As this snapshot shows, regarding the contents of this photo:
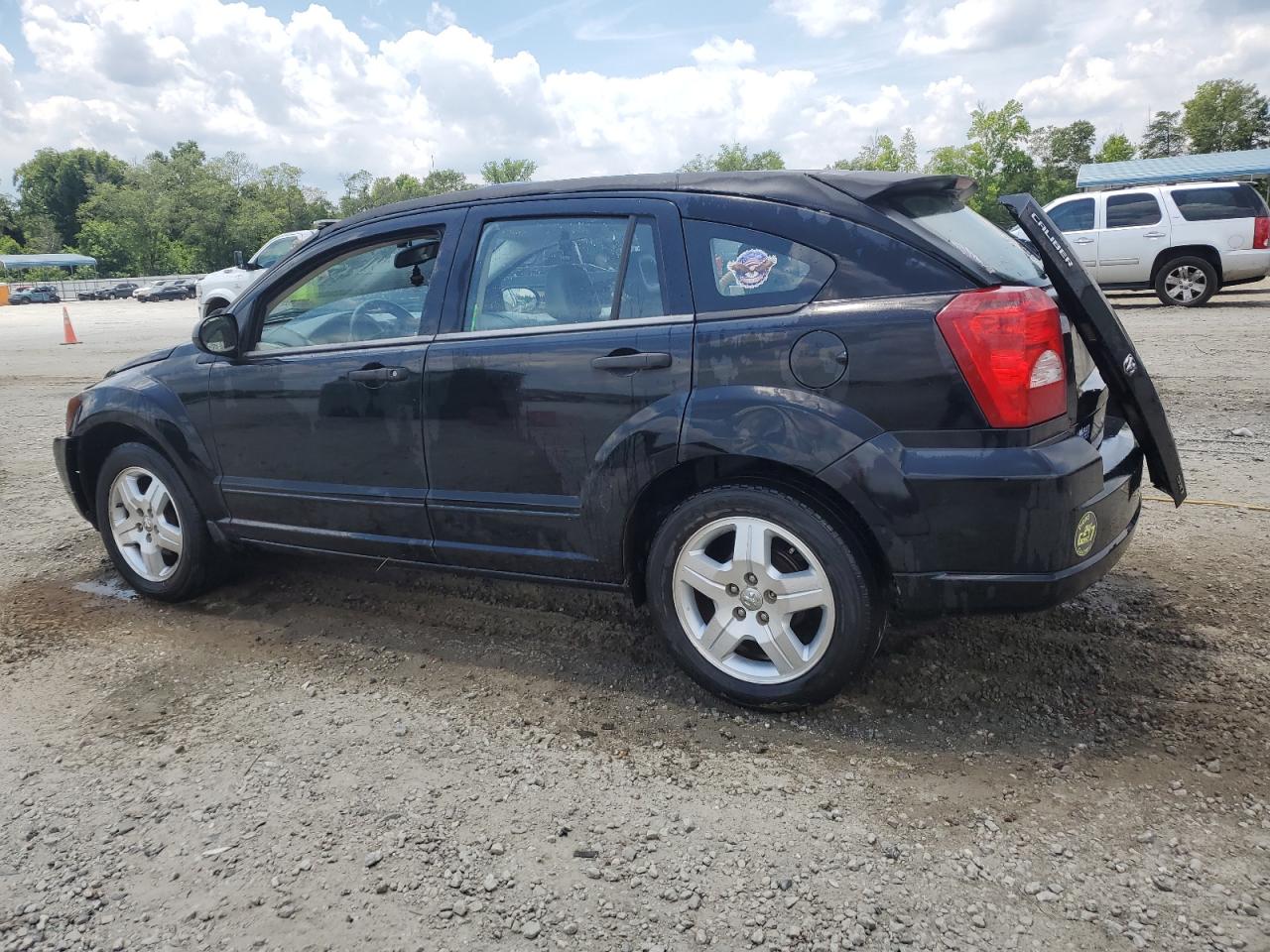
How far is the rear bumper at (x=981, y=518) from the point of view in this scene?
2.79 metres

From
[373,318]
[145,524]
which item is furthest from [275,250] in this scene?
[373,318]

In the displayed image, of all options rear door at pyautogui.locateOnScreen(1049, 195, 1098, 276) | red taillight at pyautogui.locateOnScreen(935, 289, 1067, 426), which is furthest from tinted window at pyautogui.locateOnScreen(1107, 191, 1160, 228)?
red taillight at pyautogui.locateOnScreen(935, 289, 1067, 426)

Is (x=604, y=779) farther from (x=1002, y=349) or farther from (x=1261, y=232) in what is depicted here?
(x=1261, y=232)

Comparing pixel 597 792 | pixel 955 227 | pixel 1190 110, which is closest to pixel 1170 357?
pixel 955 227

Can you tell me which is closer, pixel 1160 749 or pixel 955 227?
pixel 1160 749

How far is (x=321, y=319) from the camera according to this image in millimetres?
4086

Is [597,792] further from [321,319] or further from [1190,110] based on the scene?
[1190,110]

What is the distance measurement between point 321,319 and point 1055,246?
2832mm

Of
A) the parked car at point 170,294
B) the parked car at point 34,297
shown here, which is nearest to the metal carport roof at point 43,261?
the parked car at point 34,297

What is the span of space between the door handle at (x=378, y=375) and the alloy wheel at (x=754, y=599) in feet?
4.28

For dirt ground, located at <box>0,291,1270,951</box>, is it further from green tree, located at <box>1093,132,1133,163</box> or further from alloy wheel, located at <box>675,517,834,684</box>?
green tree, located at <box>1093,132,1133,163</box>

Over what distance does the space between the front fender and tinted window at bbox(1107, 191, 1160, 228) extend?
48.9 ft

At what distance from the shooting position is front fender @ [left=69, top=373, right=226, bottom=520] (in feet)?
14.1

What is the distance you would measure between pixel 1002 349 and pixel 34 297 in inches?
2811
